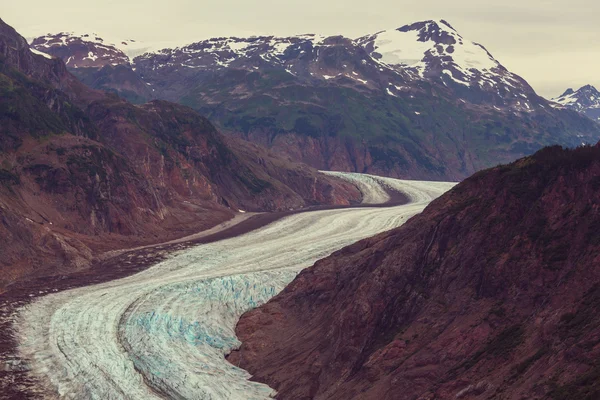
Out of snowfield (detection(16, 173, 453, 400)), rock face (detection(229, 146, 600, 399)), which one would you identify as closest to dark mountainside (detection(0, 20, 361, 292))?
snowfield (detection(16, 173, 453, 400))

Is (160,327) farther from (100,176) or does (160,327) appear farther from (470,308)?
(100,176)

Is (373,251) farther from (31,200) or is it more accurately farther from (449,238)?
(31,200)

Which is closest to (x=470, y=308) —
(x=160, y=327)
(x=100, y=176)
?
(x=160, y=327)

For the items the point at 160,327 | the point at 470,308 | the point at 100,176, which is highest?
the point at 100,176

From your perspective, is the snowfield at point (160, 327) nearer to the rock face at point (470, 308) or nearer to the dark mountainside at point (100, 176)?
the rock face at point (470, 308)

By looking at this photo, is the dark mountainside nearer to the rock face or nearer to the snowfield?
the snowfield

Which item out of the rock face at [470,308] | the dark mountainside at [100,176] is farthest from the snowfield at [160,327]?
the dark mountainside at [100,176]
